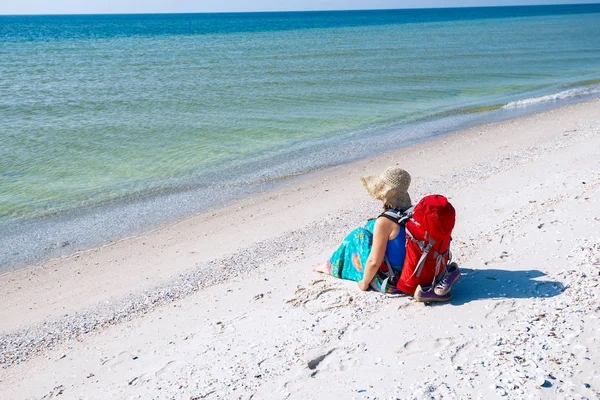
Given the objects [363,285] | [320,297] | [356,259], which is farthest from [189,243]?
[363,285]

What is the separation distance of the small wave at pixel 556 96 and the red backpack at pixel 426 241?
15.2 m

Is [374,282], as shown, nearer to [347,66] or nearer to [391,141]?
[391,141]

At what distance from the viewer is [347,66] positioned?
30188 mm

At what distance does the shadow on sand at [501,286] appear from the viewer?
499 cm

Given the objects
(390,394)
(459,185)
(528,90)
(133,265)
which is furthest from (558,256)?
(528,90)

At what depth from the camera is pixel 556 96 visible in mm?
19750

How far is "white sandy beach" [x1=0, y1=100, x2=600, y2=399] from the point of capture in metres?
4.09

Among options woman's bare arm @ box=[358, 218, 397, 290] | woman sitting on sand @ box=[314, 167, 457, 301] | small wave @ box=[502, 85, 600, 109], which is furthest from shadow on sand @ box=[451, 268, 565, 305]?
small wave @ box=[502, 85, 600, 109]

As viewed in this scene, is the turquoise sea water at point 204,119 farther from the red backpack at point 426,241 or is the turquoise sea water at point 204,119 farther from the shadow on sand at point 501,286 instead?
the shadow on sand at point 501,286

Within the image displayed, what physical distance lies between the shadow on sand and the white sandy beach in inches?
0.9

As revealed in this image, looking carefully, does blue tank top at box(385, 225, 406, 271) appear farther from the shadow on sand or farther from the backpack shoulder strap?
the shadow on sand

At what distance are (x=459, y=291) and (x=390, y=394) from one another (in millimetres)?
1725

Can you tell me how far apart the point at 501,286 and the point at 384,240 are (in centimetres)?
118

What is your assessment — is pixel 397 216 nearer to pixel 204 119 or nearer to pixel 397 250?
pixel 397 250
